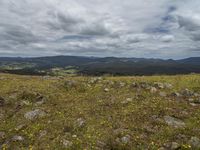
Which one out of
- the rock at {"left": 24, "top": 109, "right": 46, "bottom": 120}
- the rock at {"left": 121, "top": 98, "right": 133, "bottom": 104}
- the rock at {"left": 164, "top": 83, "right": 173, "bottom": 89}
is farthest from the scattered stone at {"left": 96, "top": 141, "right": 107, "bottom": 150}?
the rock at {"left": 164, "top": 83, "right": 173, "bottom": 89}

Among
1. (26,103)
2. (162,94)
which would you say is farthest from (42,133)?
(162,94)

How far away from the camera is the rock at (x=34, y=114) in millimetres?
20128

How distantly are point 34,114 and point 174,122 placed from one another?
1062cm

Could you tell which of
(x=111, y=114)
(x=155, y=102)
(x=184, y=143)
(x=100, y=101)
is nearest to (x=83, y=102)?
(x=100, y=101)

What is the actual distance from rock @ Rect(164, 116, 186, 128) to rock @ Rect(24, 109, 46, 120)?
935 cm

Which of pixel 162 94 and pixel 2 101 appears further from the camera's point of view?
pixel 162 94

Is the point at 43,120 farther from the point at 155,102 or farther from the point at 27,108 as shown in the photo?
the point at 155,102

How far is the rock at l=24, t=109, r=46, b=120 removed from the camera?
20128mm

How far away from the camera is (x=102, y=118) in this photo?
62.0 feet

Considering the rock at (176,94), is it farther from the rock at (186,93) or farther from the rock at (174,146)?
the rock at (174,146)

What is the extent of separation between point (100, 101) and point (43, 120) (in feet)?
18.0

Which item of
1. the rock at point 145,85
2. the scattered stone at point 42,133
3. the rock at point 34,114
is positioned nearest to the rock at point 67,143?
the scattered stone at point 42,133

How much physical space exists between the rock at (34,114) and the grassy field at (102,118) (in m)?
0.08

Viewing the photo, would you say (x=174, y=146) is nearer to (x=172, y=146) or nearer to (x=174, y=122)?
(x=172, y=146)
